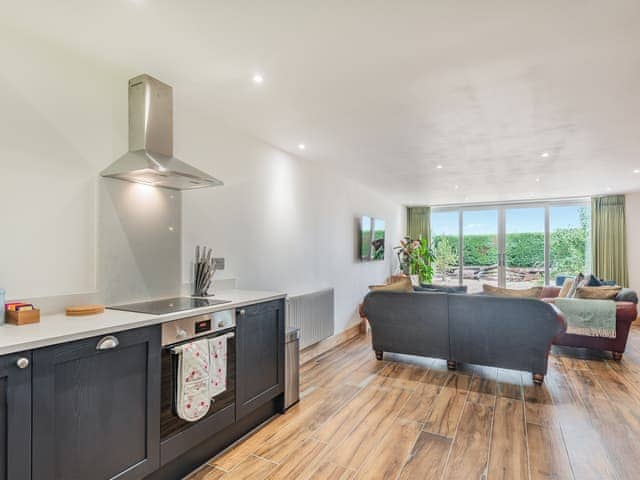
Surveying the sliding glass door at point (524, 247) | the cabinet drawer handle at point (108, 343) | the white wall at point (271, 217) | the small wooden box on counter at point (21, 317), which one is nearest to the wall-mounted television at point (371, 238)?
the white wall at point (271, 217)

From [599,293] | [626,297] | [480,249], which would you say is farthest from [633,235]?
[599,293]

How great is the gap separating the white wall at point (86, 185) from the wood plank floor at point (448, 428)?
3.98 feet

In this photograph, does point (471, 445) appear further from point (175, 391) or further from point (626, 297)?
point (626, 297)

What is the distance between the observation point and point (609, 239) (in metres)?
6.73

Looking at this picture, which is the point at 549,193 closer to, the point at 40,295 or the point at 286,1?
the point at 286,1

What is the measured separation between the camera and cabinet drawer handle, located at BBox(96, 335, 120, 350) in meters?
1.59

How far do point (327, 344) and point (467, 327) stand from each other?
180 cm

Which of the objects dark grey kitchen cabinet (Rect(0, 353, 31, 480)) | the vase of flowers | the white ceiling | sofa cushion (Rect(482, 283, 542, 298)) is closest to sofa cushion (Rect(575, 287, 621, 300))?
sofa cushion (Rect(482, 283, 542, 298))

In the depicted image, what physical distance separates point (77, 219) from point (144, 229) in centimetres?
41

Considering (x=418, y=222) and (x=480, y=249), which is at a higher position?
(x=418, y=222)

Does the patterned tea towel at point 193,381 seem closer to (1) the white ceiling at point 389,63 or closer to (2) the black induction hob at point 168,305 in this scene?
(2) the black induction hob at point 168,305

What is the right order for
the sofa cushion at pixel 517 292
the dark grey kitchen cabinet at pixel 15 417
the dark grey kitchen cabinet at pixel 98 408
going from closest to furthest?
1. the dark grey kitchen cabinet at pixel 15 417
2. the dark grey kitchen cabinet at pixel 98 408
3. the sofa cushion at pixel 517 292

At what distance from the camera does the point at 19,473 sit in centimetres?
132

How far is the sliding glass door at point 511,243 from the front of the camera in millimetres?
7191
